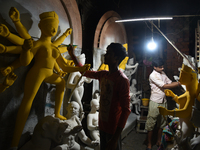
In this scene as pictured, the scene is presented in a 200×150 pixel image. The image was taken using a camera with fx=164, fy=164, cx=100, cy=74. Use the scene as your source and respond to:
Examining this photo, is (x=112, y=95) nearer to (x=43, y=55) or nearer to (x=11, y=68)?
(x=43, y=55)

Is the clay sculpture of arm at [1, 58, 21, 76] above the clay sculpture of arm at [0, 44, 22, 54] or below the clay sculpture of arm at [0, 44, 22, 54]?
below

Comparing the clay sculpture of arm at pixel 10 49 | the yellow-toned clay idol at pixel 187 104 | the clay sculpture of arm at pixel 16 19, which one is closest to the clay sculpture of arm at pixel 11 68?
the clay sculpture of arm at pixel 10 49

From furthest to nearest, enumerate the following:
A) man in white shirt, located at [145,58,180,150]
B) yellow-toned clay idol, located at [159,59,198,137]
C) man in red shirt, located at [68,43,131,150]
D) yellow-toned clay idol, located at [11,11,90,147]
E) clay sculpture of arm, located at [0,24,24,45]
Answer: man in white shirt, located at [145,58,180,150], yellow-toned clay idol, located at [159,59,198,137], man in red shirt, located at [68,43,131,150], yellow-toned clay idol, located at [11,11,90,147], clay sculpture of arm, located at [0,24,24,45]

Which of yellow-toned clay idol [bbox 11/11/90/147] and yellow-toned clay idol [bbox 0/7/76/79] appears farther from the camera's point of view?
yellow-toned clay idol [bbox 11/11/90/147]

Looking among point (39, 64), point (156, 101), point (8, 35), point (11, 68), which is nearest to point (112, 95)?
point (39, 64)

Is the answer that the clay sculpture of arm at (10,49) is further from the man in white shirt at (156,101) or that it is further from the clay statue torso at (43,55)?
the man in white shirt at (156,101)

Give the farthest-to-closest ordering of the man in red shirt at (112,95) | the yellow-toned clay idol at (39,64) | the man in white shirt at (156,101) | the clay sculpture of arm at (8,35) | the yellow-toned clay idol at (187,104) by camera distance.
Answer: the man in white shirt at (156,101) < the yellow-toned clay idol at (187,104) < the man in red shirt at (112,95) < the yellow-toned clay idol at (39,64) < the clay sculpture of arm at (8,35)

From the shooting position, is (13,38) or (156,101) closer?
(13,38)

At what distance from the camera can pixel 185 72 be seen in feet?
7.88

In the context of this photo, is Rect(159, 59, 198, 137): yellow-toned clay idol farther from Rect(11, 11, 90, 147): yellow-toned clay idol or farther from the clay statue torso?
the clay statue torso

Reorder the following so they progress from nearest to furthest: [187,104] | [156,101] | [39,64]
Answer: [39,64]
[187,104]
[156,101]

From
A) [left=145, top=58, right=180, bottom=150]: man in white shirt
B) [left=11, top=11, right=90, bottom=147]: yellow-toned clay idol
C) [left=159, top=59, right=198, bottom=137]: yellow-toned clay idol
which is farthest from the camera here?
[left=145, top=58, right=180, bottom=150]: man in white shirt

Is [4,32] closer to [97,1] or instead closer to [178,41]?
[97,1]

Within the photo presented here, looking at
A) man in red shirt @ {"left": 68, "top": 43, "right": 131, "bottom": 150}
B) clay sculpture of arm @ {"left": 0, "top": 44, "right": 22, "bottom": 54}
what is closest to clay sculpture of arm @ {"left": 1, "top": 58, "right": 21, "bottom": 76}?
clay sculpture of arm @ {"left": 0, "top": 44, "right": 22, "bottom": 54}
